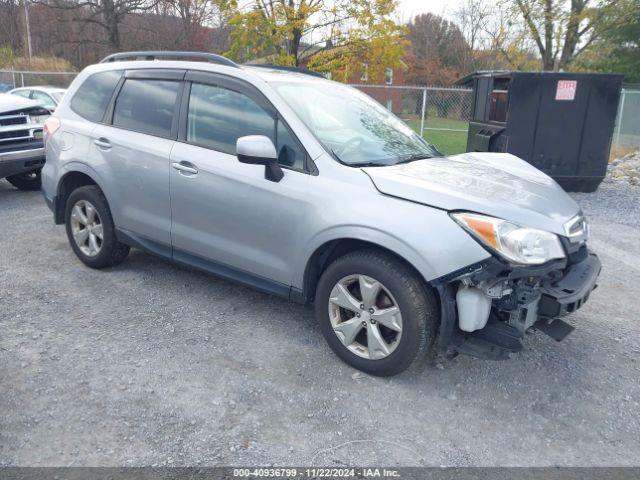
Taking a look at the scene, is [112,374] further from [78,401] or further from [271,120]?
[271,120]

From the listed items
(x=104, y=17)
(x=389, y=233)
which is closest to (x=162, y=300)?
(x=389, y=233)

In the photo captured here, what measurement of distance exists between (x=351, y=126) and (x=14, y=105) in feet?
18.9

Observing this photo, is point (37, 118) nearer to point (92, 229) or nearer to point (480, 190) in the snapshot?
point (92, 229)

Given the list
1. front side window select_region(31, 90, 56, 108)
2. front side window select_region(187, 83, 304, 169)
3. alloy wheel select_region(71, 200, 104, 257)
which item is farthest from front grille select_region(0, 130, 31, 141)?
front side window select_region(31, 90, 56, 108)

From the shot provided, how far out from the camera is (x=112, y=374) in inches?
130

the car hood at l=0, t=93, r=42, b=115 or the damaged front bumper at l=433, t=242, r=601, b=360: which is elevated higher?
the car hood at l=0, t=93, r=42, b=115

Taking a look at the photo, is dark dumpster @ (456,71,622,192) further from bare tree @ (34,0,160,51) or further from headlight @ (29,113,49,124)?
bare tree @ (34,0,160,51)

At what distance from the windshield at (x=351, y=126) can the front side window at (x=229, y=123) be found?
0.59 feet

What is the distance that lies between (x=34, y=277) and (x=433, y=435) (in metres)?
3.69

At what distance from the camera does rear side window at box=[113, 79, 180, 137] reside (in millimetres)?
4238

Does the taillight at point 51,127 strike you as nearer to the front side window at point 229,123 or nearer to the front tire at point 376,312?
Answer: the front side window at point 229,123

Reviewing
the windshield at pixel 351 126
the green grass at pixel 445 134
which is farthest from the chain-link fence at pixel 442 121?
the windshield at pixel 351 126

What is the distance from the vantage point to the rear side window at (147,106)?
4238 mm

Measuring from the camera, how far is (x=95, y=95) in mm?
4824
